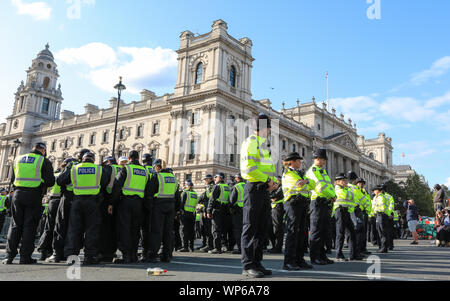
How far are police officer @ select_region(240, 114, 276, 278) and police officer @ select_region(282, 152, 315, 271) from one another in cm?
83

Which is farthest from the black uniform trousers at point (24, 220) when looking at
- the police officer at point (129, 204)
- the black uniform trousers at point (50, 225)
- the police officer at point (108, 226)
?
the police officer at point (129, 204)

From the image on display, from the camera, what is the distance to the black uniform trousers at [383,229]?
10367 mm

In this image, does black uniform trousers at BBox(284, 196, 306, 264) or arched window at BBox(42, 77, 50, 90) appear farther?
arched window at BBox(42, 77, 50, 90)

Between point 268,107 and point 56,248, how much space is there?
43802 mm

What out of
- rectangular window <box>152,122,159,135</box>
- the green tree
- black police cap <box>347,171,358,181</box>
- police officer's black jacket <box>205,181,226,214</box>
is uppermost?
rectangular window <box>152,122,159,135</box>

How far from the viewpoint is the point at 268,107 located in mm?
49125

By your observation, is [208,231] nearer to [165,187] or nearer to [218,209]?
[218,209]

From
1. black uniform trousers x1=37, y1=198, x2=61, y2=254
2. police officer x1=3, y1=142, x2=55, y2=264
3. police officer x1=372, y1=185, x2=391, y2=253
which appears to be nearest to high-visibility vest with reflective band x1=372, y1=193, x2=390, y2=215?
police officer x1=372, y1=185, x2=391, y2=253

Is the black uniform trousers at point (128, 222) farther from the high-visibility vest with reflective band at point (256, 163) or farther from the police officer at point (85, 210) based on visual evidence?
the high-visibility vest with reflective band at point (256, 163)

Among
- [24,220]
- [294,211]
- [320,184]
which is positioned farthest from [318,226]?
[24,220]

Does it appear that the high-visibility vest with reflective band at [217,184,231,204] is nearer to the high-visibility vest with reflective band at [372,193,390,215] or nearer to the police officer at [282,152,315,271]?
the police officer at [282,152,315,271]

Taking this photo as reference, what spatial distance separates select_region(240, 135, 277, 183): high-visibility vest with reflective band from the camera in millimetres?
5219

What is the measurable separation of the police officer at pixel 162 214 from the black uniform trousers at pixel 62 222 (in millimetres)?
1655
